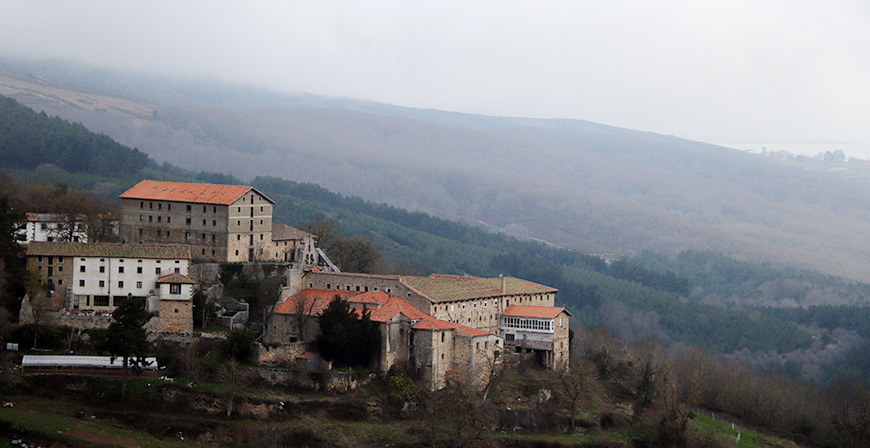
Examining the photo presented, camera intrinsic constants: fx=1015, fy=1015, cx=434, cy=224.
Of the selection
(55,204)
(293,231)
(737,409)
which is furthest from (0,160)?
(737,409)

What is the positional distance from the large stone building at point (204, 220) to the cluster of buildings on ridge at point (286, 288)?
0.08 m

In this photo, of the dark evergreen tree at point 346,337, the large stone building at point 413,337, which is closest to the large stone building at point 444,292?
the large stone building at point 413,337

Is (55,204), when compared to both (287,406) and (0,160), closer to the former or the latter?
(287,406)

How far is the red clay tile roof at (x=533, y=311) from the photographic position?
81250 mm

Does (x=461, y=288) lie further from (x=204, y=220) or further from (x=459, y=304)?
(x=204, y=220)

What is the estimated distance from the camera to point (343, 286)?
259ft

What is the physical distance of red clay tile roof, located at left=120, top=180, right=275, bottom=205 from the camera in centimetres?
8362

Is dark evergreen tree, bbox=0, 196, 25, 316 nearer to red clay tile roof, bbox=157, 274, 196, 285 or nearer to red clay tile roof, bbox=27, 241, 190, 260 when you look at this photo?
red clay tile roof, bbox=27, 241, 190, 260

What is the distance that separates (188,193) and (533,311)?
30410 mm

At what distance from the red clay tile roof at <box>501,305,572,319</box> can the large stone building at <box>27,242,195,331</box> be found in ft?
89.1

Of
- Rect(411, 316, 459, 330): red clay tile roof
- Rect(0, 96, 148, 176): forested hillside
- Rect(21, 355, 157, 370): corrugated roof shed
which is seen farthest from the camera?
Rect(0, 96, 148, 176): forested hillside

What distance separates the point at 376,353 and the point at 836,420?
4083 centimetres

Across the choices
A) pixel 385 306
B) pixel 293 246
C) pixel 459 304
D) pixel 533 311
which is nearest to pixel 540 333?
pixel 533 311

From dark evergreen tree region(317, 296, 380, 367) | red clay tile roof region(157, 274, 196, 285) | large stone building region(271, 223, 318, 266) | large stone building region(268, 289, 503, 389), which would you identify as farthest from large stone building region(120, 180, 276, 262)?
dark evergreen tree region(317, 296, 380, 367)
